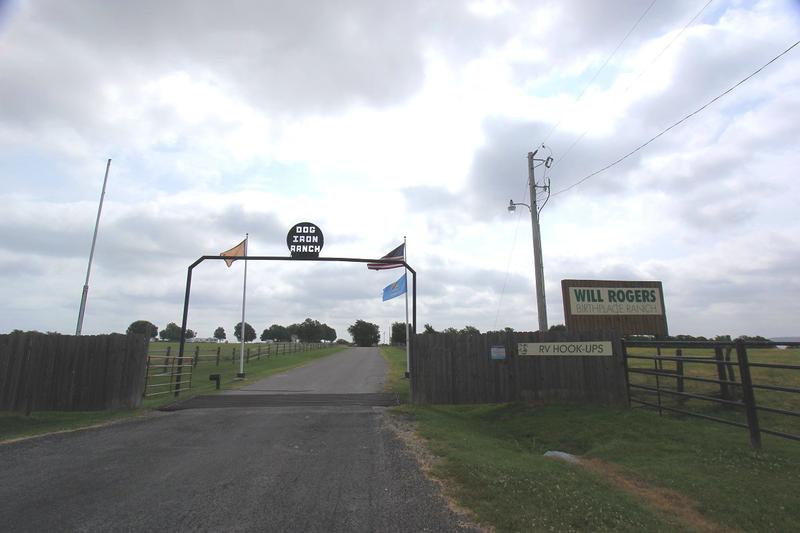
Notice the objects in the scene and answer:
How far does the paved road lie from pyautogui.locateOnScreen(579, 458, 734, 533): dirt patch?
8.17 ft

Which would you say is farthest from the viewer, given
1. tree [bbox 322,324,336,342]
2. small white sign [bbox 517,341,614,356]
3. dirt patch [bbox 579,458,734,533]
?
tree [bbox 322,324,336,342]

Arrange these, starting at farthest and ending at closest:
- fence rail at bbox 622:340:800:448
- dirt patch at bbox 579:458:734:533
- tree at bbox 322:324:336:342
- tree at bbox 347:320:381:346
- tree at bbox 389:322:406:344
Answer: tree at bbox 322:324:336:342
tree at bbox 347:320:381:346
tree at bbox 389:322:406:344
fence rail at bbox 622:340:800:448
dirt patch at bbox 579:458:734:533

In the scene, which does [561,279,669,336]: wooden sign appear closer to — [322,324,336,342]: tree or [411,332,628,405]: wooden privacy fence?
[411,332,628,405]: wooden privacy fence

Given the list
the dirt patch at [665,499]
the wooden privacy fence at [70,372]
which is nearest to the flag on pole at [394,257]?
the wooden privacy fence at [70,372]

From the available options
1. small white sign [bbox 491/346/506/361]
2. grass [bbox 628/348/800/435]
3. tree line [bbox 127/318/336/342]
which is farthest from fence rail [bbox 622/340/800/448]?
tree line [bbox 127/318/336/342]

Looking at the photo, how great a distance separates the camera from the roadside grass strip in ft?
16.1

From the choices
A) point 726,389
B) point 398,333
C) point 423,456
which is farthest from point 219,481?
point 398,333

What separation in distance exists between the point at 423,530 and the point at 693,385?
13.2 m

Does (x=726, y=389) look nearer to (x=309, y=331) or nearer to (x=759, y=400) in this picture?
(x=759, y=400)

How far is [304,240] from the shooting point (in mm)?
17219

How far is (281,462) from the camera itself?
Answer: 7.18 meters

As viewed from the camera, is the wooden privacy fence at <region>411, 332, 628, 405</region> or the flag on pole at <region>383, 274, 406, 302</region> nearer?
the wooden privacy fence at <region>411, 332, 628, 405</region>

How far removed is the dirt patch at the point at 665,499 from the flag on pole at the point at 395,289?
1087cm

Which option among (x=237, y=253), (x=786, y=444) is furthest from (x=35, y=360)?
(x=786, y=444)
